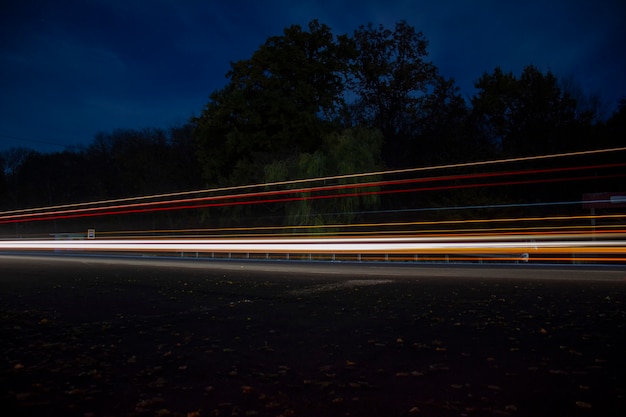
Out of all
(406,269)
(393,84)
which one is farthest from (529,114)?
(406,269)

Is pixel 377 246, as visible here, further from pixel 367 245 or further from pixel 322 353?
pixel 322 353

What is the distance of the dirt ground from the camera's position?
3.67 m

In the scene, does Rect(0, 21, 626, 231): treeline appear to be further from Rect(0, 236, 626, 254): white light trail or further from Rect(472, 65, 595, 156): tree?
Rect(0, 236, 626, 254): white light trail

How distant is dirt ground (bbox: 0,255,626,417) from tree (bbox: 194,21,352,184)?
980 inches

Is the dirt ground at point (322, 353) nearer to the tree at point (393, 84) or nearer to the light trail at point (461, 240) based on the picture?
the light trail at point (461, 240)

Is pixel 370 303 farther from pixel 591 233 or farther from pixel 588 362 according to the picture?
pixel 591 233

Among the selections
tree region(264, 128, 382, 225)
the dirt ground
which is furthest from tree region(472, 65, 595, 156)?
the dirt ground

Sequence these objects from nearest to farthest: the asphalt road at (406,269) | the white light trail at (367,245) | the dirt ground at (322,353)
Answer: the dirt ground at (322,353) → the asphalt road at (406,269) → the white light trail at (367,245)

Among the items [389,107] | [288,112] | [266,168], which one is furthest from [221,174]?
[389,107]

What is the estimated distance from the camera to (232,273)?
13.1m

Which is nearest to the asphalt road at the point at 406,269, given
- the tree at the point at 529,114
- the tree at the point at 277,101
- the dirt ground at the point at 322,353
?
the dirt ground at the point at 322,353

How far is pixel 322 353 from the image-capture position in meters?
5.00

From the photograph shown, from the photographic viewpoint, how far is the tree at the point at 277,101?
3319cm

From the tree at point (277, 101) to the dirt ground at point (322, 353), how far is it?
24.9 metres
